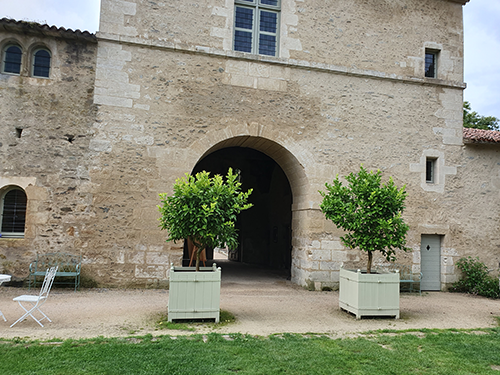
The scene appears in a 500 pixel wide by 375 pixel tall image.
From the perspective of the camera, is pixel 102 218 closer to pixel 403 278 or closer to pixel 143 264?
pixel 143 264

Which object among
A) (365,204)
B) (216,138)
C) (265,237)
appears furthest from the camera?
(265,237)

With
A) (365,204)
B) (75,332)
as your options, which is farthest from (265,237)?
(75,332)

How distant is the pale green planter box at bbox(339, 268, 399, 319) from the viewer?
6.13 metres

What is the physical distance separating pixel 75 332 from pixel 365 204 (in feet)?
14.8

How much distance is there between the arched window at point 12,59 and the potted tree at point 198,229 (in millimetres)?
4953

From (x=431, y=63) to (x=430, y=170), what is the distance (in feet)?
9.00

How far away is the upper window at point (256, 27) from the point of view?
8.75 m

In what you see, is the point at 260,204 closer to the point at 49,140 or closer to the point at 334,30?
the point at 334,30

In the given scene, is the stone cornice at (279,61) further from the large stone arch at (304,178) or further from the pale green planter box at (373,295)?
the pale green planter box at (373,295)

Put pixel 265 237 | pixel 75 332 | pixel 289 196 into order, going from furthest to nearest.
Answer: pixel 265 237
pixel 289 196
pixel 75 332

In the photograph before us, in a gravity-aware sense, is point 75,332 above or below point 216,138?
below

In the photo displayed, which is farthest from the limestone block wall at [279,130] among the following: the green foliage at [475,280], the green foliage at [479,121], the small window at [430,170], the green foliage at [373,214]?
the green foliage at [479,121]

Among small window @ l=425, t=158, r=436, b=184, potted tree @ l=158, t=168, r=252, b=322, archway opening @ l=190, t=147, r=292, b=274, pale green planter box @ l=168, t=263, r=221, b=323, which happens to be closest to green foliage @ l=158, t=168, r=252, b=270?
potted tree @ l=158, t=168, r=252, b=322

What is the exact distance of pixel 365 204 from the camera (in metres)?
6.22
